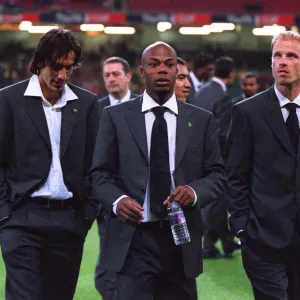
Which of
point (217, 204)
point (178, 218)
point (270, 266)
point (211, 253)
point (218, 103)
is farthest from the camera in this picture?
point (211, 253)

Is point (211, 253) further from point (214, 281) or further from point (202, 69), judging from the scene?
point (202, 69)

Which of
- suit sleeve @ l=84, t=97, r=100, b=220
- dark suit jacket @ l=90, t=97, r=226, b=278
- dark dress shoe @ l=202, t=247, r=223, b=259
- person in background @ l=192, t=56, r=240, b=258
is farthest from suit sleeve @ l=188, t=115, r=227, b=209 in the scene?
dark dress shoe @ l=202, t=247, r=223, b=259

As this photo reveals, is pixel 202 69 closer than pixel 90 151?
No

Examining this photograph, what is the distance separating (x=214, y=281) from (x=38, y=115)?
174 inches

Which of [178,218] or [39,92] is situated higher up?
[39,92]

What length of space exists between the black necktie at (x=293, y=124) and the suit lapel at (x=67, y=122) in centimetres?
137

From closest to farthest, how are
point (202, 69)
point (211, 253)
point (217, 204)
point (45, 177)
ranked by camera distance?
point (45, 177), point (217, 204), point (211, 253), point (202, 69)

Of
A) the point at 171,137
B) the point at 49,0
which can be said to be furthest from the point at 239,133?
the point at 49,0

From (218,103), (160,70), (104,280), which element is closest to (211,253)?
(218,103)

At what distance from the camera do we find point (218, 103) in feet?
35.3

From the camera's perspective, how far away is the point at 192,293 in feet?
17.9

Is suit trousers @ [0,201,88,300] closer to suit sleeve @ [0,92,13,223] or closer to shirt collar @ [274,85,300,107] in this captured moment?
suit sleeve @ [0,92,13,223]

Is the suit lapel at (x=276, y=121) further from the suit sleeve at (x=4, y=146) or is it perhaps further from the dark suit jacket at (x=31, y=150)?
the suit sleeve at (x=4, y=146)

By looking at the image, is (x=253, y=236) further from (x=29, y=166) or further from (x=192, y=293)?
(x=29, y=166)
